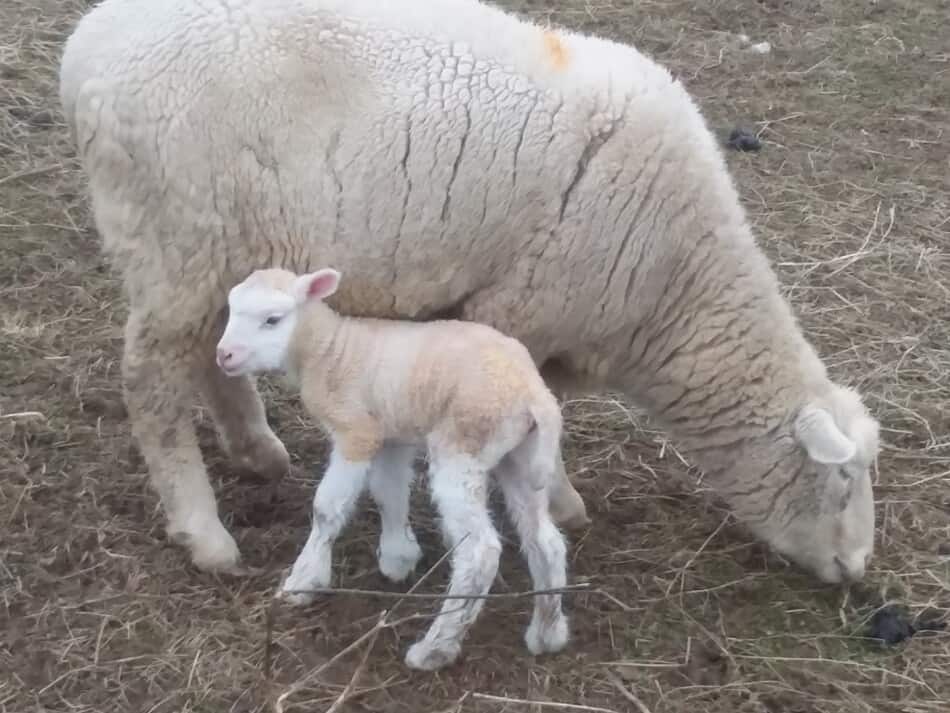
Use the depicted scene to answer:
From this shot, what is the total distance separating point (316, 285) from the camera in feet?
12.3

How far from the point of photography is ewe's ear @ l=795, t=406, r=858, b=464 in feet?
13.0

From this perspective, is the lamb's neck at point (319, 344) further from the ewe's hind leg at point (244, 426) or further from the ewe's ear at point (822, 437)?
the ewe's ear at point (822, 437)

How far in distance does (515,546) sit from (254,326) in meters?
1.36

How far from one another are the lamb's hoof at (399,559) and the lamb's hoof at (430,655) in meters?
0.40

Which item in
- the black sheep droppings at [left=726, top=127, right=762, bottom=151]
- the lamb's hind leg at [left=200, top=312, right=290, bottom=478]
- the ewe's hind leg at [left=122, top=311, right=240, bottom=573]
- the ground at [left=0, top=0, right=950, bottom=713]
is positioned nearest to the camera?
the ground at [left=0, top=0, right=950, bottom=713]

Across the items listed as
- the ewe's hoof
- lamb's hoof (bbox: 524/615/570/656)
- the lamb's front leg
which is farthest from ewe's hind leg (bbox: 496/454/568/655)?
the ewe's hoof

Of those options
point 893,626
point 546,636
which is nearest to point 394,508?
point 546,636

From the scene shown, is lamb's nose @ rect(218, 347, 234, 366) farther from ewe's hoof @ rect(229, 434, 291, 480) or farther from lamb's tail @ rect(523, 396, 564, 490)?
ewe's hoof @ rect(229, 434, 291, 480)

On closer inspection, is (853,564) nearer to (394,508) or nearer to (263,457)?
(394,508)

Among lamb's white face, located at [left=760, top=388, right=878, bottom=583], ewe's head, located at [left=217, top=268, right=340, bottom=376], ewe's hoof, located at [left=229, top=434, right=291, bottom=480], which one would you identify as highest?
ewe's head, located at [left=217, top=268, right=340, bottom=376]

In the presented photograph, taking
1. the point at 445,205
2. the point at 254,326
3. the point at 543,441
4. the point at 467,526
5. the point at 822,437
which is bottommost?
the point at 467,526

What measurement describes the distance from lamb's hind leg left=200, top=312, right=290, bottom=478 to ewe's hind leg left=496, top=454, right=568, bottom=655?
1240mm

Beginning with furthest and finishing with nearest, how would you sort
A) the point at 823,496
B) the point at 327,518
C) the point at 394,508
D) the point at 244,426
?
the point at 244,426 < the point at 823,496 < the point at 394,508 < the point at 327,518

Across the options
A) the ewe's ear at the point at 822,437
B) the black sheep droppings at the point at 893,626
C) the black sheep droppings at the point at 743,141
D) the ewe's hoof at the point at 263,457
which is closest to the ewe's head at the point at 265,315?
the ewe's hoof at the point at 263,457
